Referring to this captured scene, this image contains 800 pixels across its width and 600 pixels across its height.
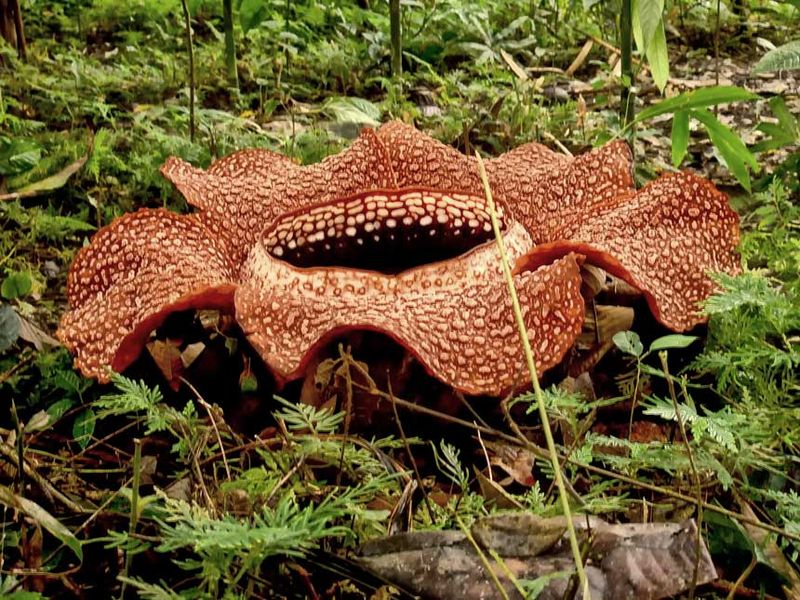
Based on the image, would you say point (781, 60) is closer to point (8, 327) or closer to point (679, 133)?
point (679, 133)

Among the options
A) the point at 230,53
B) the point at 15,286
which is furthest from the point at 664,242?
the point at 230,53

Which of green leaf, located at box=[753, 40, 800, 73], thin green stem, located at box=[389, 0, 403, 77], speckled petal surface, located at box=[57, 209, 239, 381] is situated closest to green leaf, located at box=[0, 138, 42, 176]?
speckled petal surface, located at box=[57, 209, 239, 381]

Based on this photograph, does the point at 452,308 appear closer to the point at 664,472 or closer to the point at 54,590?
the point at 664,472

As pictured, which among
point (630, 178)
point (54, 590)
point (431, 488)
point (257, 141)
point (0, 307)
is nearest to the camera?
point (54, 590)

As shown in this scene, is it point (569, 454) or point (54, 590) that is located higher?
point (569, 454)

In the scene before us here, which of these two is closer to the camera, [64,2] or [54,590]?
[54,590]

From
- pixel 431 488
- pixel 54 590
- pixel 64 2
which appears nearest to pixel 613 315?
pixel 431 488

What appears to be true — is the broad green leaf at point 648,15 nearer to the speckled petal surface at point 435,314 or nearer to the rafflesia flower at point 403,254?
the rafflesia flower at point 403,254

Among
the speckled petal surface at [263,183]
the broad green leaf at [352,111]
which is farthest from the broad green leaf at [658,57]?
the broad green leaf at [352,111]
